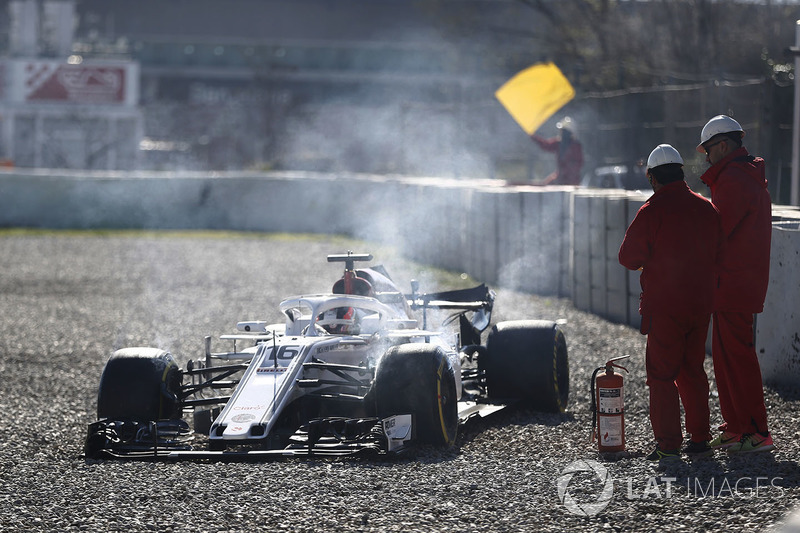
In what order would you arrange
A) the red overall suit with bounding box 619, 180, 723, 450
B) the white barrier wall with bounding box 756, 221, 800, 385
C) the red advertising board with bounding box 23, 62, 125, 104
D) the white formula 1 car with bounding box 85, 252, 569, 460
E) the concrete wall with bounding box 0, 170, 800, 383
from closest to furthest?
the red overall suit with bounding box 619, 180, 723, 450, the white formula 1 car with bounding box 85, 252, 569, 460, the white barrier wall with bounding box 756, 221, 800, 385, the concrete wall with bounding box 0, 170, 800, 383, the red advertising board with bounding box 23, 62, 125, 104

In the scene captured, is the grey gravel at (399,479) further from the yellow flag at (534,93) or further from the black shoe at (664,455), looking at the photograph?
the yellow flag at (534,93)

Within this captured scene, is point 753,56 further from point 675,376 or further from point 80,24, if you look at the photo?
point 80,24

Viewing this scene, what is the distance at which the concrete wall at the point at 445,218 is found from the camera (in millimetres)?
9508

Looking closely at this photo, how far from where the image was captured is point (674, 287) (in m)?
6.55

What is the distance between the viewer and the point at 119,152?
45.6 meters

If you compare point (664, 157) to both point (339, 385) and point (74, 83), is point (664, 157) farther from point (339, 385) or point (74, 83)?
point (74, 83)

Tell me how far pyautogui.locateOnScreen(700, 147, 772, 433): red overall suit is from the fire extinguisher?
0.62m

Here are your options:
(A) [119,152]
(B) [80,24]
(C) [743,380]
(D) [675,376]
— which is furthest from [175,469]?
(B) [80,24]

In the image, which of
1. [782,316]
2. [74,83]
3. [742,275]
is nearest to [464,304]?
[782,316]

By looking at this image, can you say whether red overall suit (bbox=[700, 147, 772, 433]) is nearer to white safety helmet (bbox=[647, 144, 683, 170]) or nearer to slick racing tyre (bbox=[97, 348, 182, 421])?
white safety helmet (bbox=[647, 144, 683, 170])

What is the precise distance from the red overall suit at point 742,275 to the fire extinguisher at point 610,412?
0.62 meters

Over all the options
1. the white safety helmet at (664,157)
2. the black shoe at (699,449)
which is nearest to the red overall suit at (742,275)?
the black shoe at (699,449)

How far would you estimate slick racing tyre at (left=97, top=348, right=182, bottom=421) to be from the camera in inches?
306

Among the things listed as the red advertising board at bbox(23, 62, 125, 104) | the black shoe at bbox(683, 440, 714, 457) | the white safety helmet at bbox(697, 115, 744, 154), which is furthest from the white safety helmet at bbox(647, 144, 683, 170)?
the red advertising board at bbox(23, 62, 125, 104)
